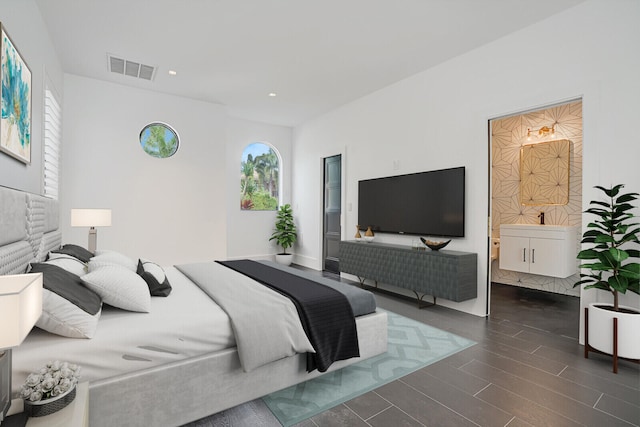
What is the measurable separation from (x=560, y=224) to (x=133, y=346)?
5.21 m

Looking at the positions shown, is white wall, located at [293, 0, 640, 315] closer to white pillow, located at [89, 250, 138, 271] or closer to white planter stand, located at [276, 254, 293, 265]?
white planter stand, located at [276, 254, 293, 265]

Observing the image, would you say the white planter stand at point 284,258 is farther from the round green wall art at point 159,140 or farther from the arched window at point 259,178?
the round green wall art at point 159,140

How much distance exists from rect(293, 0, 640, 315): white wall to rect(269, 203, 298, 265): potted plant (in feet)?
5.55

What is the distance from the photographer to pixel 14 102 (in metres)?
2.37

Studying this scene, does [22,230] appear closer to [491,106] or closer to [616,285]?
[616,285]

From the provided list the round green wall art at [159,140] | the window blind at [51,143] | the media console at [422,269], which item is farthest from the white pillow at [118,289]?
the round green wall art at [159,140]

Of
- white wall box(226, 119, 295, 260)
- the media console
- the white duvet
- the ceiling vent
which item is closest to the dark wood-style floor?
the white duvet

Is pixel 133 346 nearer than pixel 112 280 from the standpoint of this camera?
Yes

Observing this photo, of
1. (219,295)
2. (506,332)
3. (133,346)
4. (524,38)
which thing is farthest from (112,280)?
(524,38)

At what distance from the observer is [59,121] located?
Answer: 4258 millimetres

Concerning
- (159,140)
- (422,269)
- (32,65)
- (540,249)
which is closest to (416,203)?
(422,269)

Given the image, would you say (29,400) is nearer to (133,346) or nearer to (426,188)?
(133,346)

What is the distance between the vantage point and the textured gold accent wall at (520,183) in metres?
4.48

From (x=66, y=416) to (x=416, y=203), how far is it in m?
3.90
